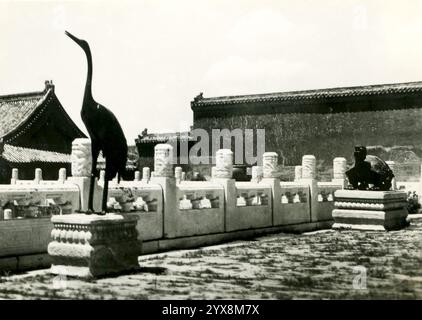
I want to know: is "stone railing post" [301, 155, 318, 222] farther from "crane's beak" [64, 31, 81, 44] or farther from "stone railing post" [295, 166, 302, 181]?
"crane's beak" [64, 31, 81, 44]

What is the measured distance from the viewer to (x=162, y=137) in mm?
36719

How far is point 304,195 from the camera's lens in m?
Answer: 16.0

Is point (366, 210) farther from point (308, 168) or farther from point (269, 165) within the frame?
point (269, 165)

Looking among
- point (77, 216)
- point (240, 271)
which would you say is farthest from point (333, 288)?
point (77, 216)

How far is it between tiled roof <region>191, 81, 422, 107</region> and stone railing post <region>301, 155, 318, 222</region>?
13.9 metres

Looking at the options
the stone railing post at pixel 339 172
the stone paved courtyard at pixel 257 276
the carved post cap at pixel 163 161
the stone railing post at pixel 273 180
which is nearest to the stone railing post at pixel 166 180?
the carved post cap at pixel 163 161

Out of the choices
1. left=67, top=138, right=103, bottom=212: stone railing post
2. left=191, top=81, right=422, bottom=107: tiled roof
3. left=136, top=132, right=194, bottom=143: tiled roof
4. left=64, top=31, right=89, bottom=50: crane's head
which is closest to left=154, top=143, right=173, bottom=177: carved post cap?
left=67, top=138, right=103, bottom=212: stone railing post

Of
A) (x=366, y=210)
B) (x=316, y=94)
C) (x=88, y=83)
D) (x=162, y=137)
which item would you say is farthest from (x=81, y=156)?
(x=162, y=137)

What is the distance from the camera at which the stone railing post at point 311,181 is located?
16.1 meters

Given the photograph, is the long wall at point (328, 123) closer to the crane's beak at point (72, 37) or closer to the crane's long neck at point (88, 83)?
the crane's long neck at point (88, 83)

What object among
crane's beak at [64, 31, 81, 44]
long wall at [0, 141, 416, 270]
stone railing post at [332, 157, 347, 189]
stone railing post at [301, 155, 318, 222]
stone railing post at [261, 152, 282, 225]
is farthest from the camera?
stone railing post at [332, 157, 347, 189]

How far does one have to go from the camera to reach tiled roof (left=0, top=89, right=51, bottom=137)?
90.8ft

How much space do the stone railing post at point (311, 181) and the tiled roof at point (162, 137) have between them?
785 inches

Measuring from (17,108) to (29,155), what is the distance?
150 inches
